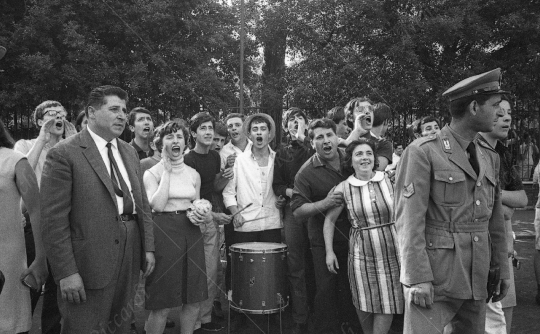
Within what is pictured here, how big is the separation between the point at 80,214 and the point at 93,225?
0.11m

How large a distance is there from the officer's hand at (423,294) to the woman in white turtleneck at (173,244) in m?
2.16

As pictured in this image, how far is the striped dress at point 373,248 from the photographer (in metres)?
4.53

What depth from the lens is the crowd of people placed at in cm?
324

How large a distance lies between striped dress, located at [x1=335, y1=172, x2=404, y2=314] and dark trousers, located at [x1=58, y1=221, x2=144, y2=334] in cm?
184

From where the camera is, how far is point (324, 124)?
529cm

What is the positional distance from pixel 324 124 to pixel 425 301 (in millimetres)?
2490

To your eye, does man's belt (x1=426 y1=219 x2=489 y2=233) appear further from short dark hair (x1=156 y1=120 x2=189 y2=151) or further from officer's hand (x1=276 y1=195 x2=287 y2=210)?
short dark hair (x1=156 y1=120 x2=189 y2=151)

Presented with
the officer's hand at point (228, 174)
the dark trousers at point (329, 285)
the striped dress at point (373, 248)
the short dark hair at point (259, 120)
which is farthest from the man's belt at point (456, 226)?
the short dark hair at point (259, 120)

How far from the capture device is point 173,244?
486 cm

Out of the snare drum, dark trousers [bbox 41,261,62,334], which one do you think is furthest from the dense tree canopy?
dark trousers [bbox 41,261,62,334]

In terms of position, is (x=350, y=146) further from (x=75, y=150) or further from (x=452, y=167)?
(x=75, y=150)

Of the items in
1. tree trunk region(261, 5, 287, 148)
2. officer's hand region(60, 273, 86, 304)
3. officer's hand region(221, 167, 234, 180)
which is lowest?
officer's hand region(60, 273, 86, 304)

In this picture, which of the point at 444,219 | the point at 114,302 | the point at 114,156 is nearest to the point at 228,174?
the point at 114,156

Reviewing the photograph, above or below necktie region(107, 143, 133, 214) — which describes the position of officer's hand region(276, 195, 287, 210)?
below
